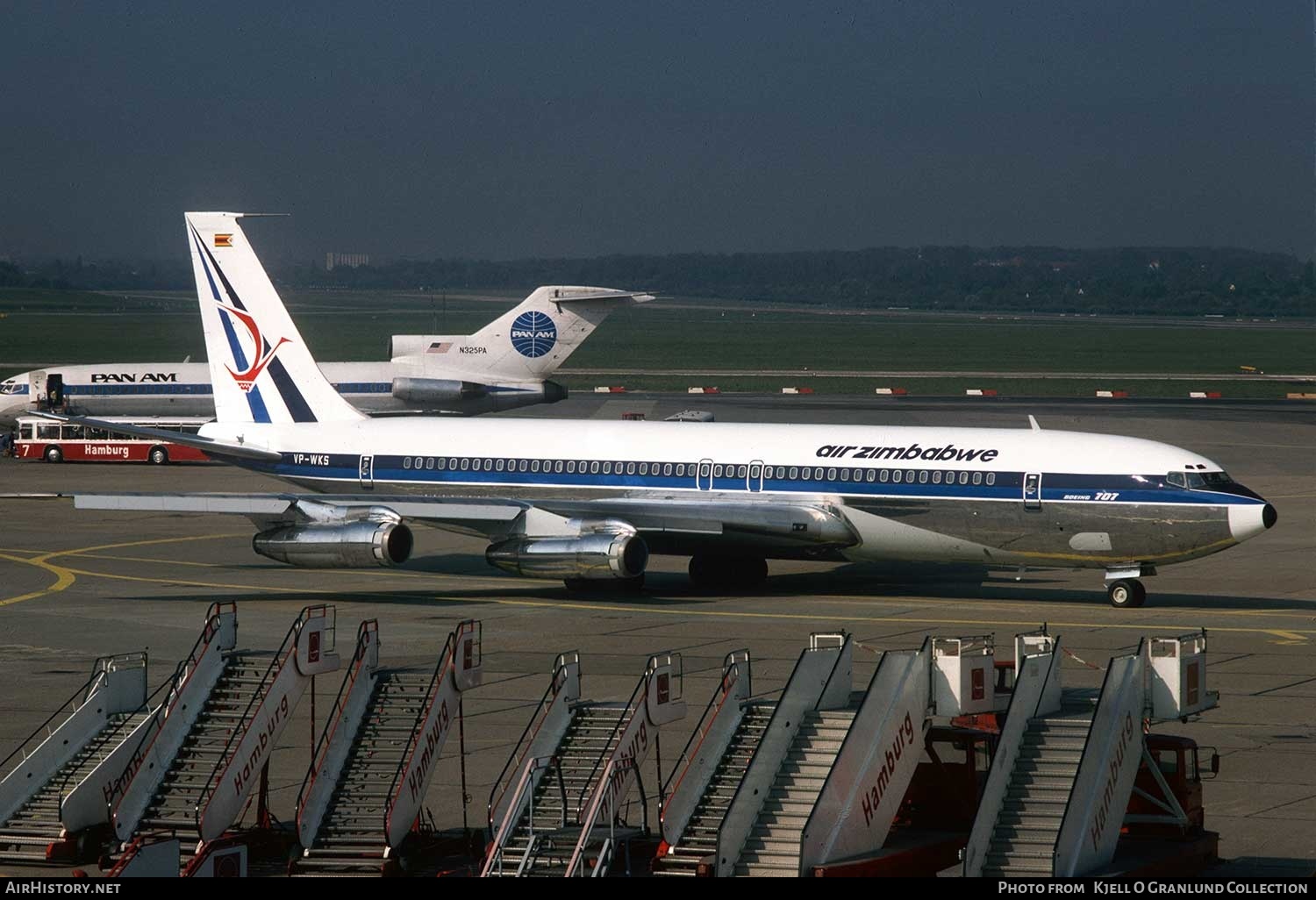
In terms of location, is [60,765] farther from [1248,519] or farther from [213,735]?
[1248,519]

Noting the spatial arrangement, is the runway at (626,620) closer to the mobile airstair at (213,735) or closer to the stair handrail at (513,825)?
the mobile airstair at (213,735)

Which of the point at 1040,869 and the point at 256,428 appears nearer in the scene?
the point at 1040,869

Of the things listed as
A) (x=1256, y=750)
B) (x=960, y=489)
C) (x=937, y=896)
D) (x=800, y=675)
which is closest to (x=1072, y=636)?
(x=960, y=489)

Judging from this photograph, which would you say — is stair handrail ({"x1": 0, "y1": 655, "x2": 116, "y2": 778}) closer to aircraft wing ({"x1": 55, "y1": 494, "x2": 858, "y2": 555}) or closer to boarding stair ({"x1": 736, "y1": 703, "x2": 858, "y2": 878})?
boarding stair ({"x1": 736, "y1": 703, "x2": 858, "y2": 878})

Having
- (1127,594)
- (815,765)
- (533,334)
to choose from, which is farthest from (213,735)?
(533,334)

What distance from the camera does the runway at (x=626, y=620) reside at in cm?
2616

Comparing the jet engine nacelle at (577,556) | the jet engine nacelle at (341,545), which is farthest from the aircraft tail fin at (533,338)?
the jet engine nacelle at (341,545)

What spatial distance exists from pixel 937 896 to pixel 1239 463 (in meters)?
64.1

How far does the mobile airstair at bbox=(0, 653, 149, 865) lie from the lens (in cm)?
2064

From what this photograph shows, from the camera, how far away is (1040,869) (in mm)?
17953

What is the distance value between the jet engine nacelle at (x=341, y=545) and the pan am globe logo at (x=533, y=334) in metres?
35.4

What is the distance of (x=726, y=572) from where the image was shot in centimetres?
4525

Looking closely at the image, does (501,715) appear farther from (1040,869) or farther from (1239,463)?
(1239,463)

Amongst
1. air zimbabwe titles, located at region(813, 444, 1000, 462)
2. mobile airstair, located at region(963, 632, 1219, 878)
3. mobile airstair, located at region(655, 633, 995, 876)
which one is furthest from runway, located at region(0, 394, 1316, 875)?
mobile airstair, located at region(655, 633, 995, 876)
